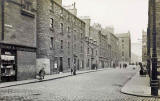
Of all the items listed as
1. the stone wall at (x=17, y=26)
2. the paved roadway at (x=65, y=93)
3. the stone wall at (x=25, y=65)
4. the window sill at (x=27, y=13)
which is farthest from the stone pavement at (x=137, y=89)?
the window sill at (x=27, y=13)

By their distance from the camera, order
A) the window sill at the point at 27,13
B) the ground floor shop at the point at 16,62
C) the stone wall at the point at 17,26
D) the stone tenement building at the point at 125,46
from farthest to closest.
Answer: the stone tenement building at the point at 125,46
the window sill at the point at 27,13
the stone wall at the point at 17,26
the ground floor shop at the point at 16,62

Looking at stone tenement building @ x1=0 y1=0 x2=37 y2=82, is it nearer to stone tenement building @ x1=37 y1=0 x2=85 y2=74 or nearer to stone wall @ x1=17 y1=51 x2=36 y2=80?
stone wall @ x1=17 y1=51 x2=36 y2=80

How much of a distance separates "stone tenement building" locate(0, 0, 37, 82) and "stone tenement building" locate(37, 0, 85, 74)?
20.6ft

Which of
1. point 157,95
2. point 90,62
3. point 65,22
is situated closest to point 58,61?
point 65,22

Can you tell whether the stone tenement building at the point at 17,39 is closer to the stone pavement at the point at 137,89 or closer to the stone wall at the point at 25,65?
the stone wall at the point at 25,65

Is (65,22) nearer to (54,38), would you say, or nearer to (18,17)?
(54,38)

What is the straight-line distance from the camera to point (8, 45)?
73.1ft

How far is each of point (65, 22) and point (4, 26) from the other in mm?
19704

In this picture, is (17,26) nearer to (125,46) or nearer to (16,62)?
(16,62)

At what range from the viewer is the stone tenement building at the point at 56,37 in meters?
33.2

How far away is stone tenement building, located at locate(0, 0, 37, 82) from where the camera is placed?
71.6 feet

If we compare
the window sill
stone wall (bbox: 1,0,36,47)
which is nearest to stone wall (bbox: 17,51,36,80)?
stone wall (bbox: 1,0,36,47)

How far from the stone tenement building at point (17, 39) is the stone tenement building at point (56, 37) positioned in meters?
6.28

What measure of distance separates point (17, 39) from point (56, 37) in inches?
530
